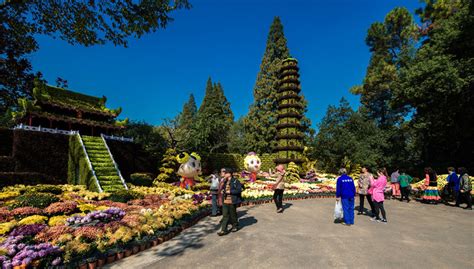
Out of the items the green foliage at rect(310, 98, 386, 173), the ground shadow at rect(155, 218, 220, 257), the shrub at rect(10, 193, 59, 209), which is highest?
the green foliage at rect(310, 98, 386, 173)

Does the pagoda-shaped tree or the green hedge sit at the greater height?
the pagoda-shaped tree

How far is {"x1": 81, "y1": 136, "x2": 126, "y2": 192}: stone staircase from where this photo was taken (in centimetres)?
1617

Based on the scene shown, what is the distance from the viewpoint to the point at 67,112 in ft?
73.8

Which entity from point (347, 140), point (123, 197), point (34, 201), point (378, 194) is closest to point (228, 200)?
point (378, 194)

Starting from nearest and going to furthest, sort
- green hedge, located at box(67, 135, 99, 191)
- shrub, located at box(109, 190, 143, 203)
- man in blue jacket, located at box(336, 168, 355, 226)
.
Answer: man in blue jacket, located at box(336, 168, 355, 226) → shrub, located at box(109, 190, 143, 203) → green hedge, located at box(67, 135, 99, 191)

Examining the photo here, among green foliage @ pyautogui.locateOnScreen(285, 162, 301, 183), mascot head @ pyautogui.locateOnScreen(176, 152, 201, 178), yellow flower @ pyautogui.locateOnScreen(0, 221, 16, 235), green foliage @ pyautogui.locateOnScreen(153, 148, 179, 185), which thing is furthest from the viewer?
green foliage @ pyautogui.locateOnScreen(285, 162, 301, 183)

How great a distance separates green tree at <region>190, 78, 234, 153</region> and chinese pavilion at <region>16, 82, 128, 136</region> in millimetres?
8294

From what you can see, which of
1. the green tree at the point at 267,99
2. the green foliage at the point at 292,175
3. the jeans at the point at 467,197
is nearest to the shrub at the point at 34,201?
the jeans at the point at 467,197

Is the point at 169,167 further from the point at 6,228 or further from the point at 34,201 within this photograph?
the point at 6,228

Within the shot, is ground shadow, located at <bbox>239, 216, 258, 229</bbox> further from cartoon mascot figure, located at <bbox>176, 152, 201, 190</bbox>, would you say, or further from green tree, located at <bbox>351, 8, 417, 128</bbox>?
green tree, located at <bbox>351, 8, 417, 128</bbox>

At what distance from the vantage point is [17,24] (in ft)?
34.6

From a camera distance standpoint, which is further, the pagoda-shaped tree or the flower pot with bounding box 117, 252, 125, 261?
the pagoda-shaped tree

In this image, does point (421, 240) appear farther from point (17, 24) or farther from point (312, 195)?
point (17, 24)

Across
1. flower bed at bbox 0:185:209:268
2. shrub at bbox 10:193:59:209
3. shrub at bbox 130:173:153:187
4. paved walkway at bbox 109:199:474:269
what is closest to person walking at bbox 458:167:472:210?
paved walkway at bbox 109:199:474:269
